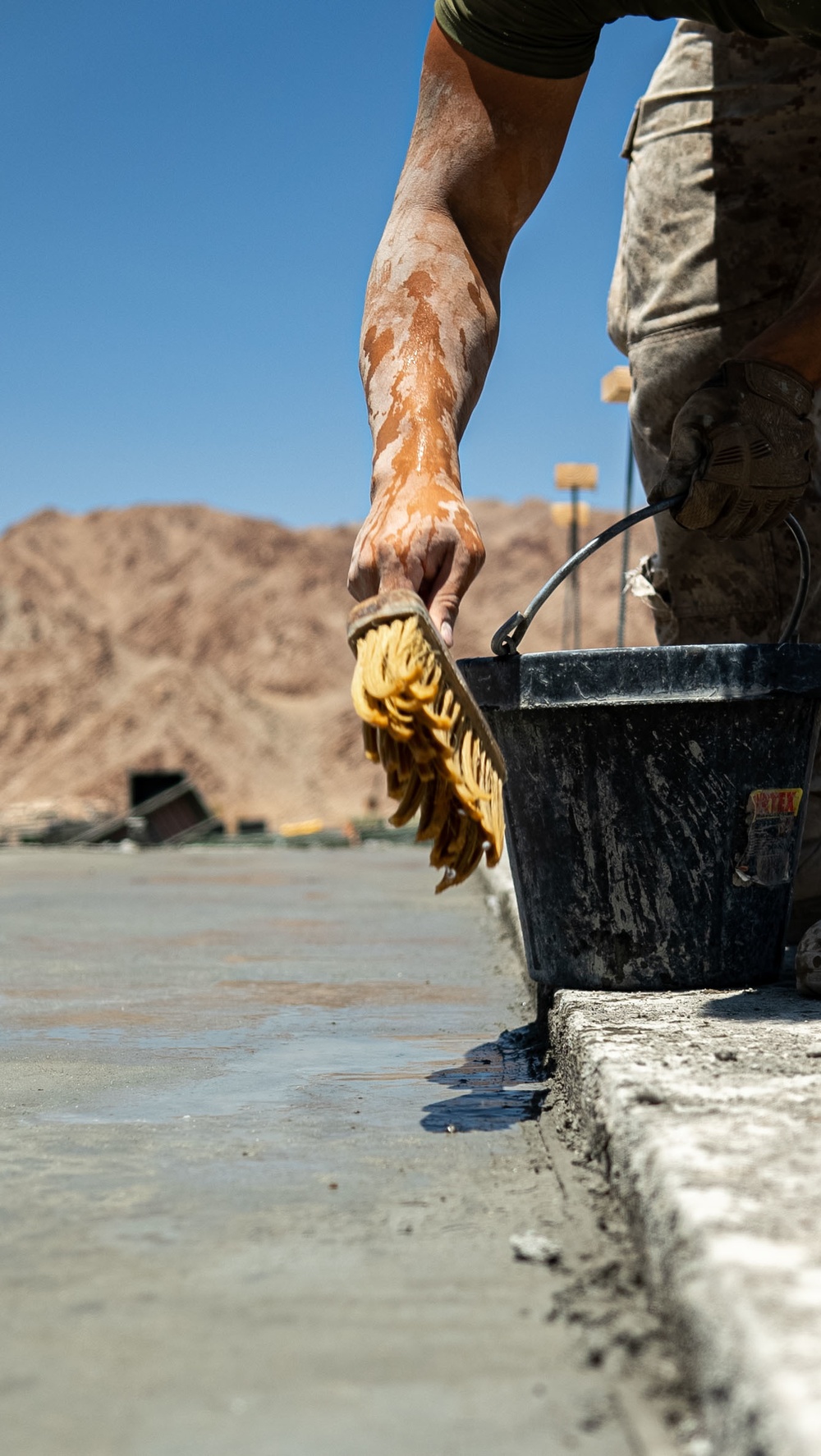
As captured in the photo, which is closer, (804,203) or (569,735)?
(569,735)

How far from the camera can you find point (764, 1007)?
1.79m

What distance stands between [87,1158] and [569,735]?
842mm

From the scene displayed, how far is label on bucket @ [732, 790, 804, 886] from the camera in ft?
6.16

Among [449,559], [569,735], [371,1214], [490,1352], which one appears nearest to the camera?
[490,1352]

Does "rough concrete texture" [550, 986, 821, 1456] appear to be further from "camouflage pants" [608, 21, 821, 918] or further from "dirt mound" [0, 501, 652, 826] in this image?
"dirt mound" [0, 501, 652, 826]

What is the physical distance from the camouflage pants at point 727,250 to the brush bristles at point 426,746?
107cm

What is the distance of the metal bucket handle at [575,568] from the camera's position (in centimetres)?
173

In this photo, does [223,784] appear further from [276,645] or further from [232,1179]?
[232,1179]

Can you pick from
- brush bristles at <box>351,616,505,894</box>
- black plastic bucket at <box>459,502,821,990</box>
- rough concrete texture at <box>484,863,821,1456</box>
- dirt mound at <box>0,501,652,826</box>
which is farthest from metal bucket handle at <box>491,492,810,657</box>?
dirt mound at <box>0,501,652,826</box>

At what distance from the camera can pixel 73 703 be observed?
32.8 metres

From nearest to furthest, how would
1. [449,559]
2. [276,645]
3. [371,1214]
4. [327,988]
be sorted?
[371,1214] < [449,559] < [327,988] < [276,645]

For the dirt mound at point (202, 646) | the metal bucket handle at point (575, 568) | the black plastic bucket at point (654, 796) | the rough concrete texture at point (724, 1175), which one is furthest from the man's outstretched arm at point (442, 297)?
the dirt mound at point (202, 646)

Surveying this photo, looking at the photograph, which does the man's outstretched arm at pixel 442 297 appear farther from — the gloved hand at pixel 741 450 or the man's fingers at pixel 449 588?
the gloved hand at pixel 741 450

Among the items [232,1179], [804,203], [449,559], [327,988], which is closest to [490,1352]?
[232,1179]
